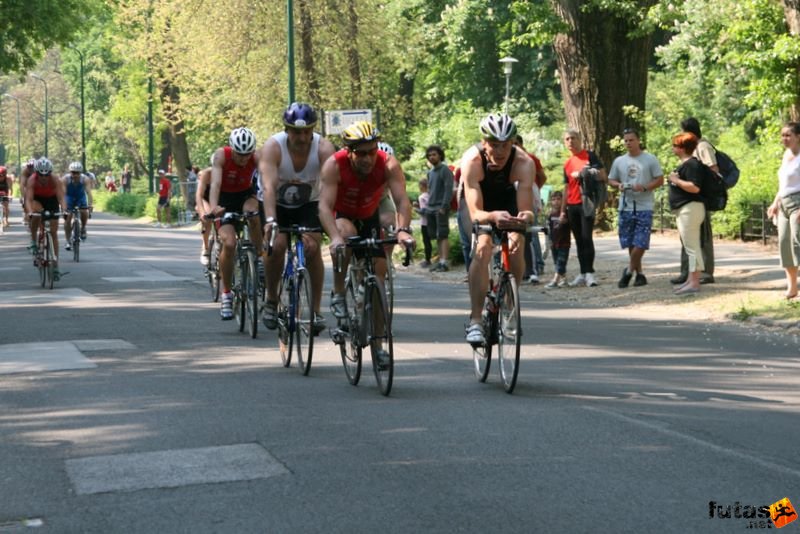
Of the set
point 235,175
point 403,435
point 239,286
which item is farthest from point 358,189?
point 235,175

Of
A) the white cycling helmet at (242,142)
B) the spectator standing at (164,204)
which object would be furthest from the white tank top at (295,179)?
the spectator standing at (164,204)

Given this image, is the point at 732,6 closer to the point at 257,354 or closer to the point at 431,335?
the point at 431,335

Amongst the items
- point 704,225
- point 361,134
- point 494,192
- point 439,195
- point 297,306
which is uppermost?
point 361,134

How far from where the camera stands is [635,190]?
691 inches

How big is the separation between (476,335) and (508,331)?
11.2 inches

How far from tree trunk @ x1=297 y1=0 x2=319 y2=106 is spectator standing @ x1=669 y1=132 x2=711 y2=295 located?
→ 2740 centimetres

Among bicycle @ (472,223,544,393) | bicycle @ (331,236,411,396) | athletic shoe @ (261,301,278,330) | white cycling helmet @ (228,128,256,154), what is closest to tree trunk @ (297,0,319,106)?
white cycling helmet @ (228,128,256,154)

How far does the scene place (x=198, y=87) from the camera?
53.6 m

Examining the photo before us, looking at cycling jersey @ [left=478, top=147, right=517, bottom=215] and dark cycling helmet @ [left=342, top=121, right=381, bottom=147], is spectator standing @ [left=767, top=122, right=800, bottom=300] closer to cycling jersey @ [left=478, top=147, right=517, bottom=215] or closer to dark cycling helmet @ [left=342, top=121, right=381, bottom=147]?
cycling jersey @ [left=478, top=147, right=517, bottom=215]

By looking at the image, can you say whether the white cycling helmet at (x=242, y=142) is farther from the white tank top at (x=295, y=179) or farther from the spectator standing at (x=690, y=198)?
the spectator standing at (x=690, y=198)

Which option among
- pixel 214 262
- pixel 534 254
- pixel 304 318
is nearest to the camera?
pixel 304 318

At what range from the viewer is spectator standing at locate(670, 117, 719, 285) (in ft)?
55.1

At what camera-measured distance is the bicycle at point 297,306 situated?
10.7m

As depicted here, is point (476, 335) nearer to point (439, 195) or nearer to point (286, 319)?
point (286, 319)
